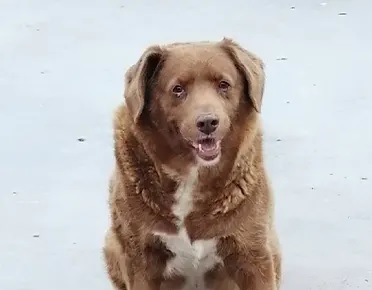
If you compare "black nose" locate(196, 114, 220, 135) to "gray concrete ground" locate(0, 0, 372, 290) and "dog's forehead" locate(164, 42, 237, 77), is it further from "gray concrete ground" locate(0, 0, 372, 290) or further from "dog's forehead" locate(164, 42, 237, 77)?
"gray concrete ground" locate(0, 0, 372, 290)

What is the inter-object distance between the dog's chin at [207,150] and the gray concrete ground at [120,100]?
0.75 m

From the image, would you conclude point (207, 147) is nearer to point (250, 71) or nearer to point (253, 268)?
point (250, 71)

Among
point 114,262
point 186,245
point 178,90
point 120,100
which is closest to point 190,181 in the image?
point 186,245

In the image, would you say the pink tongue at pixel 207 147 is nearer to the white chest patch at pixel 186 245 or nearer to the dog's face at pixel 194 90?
the dog's face at pixel 194 90

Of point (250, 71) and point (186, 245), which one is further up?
point (250, 71)

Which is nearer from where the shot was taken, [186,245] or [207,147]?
[207,147]

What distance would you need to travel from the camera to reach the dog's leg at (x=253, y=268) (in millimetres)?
3373

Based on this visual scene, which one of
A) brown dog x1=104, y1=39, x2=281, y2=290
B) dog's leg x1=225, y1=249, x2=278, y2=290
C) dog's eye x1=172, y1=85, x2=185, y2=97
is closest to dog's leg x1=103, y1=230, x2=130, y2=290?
brown dog x1=104, y1=39, x2=281, y2=290

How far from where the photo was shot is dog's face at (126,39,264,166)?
10.3 ft

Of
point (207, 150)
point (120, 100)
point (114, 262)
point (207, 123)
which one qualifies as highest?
point (207, 123)

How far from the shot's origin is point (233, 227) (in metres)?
3.35

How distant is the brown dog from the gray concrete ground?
0.46m

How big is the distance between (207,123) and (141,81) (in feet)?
0.87

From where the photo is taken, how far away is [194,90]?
3.16 metres
